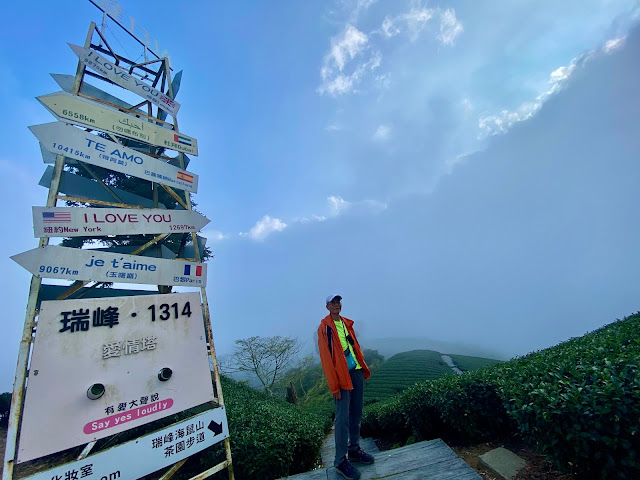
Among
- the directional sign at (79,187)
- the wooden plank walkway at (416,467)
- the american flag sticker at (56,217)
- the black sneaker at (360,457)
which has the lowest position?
the wooden plank walkway at (416,467)

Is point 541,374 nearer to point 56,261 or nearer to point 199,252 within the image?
point 199,252

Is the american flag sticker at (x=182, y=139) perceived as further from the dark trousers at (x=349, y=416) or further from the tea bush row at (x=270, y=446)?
the tea bush row at (x=270, y=446)

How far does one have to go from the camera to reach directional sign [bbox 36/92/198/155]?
3373mm

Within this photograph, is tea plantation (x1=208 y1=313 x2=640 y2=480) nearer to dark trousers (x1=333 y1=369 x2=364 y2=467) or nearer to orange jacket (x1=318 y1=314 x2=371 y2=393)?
dark trousers (x1=333 y1=369 x2=364 y2=467)

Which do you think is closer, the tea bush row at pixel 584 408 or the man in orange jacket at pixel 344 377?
the tea bush row at pixel 584 408

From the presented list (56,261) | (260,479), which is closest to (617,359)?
(260,479)

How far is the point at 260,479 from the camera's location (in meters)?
3.60

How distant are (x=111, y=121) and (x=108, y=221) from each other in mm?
1415

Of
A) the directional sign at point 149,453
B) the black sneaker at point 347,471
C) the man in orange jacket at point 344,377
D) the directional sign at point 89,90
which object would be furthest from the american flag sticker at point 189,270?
the black sneaker at point 347,471

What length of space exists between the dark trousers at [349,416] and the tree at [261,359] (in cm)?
2483

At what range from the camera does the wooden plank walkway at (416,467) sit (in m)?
2.89

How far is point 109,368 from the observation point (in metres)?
2.98

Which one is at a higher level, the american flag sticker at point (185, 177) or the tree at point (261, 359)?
the american flag sticker at point (185, 177)

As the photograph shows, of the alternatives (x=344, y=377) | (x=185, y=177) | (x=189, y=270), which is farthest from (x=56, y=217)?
(x=344, y=377)
